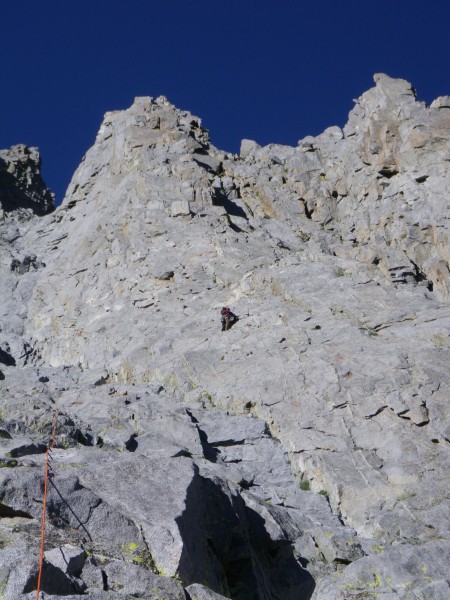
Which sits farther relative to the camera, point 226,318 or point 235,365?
point 226,318

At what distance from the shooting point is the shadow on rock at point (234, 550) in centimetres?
1351

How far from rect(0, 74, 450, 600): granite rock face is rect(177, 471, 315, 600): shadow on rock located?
0.19 ft

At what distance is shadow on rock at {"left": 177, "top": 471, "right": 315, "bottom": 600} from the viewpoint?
532 inches

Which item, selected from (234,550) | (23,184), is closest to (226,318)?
(234,550)

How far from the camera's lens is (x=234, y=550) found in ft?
49.4

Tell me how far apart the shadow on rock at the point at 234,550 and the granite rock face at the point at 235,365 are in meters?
0.06

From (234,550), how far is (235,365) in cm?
1378

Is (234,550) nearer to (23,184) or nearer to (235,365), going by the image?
(235,365)

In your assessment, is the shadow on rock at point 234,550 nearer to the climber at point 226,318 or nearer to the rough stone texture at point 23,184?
the climber at point 226,318

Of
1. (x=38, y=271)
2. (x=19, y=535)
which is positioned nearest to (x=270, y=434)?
(x=19, y=535)

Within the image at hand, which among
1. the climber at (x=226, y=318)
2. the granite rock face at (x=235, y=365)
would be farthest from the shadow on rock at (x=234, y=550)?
the climber at (x=226, y=318)

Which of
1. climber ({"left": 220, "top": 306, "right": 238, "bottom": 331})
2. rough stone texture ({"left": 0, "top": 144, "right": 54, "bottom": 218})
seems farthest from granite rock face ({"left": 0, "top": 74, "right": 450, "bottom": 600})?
rough stone texture ({"left": 0, "top": 144, "right": 54, "bottom": 218})

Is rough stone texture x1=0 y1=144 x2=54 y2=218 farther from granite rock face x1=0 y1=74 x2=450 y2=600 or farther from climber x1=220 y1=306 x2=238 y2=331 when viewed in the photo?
climber x1=220 y1=306 x2=238 y2=331

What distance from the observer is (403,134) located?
48.0 m
